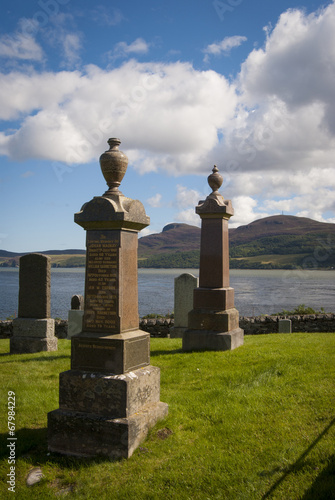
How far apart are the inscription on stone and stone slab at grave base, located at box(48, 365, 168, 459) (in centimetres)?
61

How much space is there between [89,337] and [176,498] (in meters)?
2.07

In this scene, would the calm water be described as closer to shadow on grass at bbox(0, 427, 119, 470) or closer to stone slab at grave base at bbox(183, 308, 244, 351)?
stone slab at grave base at bbox(183, 308, 244, 351)

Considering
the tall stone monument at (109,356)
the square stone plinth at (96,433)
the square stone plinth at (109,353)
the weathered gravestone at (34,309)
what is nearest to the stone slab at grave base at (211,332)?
the weathered gravestone at (34,309)

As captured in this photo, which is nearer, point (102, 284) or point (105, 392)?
point (105, 392)

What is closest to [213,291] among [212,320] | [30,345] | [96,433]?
[212,320]

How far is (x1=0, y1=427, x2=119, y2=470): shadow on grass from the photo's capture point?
4610 mm

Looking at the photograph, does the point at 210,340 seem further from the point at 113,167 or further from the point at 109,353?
the point at 113,167

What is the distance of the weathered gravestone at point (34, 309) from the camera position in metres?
10.9

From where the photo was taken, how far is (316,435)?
4512 millimetres

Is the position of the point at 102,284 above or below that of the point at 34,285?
above

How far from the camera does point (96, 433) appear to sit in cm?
477

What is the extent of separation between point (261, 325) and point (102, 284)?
1182 centimetres

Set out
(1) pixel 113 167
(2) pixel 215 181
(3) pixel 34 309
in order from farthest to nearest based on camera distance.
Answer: (3) pixel 34 309 < (2) pixel 215 181 < (1) pixel 113 167

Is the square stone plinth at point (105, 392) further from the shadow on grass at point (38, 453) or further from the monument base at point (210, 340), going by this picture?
the monument base at point (210, 340)
